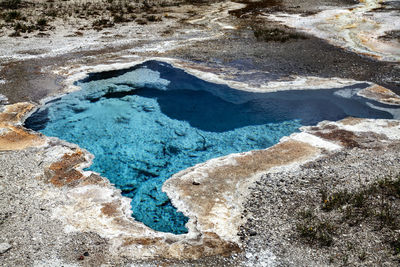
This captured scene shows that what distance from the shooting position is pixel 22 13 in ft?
74.5

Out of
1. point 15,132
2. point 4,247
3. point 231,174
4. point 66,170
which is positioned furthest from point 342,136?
point 15,132

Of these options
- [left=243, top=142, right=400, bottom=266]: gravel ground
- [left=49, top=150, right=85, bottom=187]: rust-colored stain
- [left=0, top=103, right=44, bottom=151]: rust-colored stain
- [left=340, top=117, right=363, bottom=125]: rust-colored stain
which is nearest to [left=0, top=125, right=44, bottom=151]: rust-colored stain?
[left=0, top=103, right=44, bottom=151]: rust-colored stain

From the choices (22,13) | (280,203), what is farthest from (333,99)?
(22,13)

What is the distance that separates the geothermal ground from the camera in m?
5.32

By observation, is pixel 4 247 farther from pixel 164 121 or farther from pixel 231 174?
pixel 164 121

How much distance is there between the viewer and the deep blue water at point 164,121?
312 inches

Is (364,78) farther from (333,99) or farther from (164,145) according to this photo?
(164,145)

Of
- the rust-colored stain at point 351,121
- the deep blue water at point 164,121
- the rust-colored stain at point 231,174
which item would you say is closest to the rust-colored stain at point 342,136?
the rust-colored stain at point 351,121

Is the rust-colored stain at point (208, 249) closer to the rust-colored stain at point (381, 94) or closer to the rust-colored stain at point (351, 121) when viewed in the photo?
the rust-colored stain at point (351, 121)

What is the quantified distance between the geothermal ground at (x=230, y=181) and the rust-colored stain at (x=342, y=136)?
0.03 m

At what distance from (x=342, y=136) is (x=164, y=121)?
16.7 ft

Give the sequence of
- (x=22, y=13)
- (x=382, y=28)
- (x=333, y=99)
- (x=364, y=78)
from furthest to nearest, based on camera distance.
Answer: (x=22, y=13) < (x=382, y=28) < (x=364, y=78) < (x=333, y=99)

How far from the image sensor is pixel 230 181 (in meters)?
7.23

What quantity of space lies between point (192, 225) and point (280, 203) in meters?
1.73
